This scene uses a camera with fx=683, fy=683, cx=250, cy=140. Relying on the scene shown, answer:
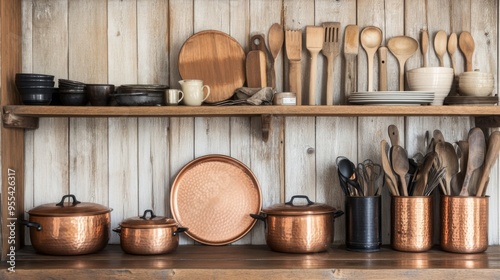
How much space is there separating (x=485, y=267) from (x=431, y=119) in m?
0.59

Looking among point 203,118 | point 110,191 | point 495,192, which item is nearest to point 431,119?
point 495,192

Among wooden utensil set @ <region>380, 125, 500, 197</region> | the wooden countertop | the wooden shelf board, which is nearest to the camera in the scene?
the wooden countertop

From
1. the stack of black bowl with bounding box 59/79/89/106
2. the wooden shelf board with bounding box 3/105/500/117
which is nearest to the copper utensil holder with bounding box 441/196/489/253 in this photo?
the wooden shelf board with bounding box 3/105/500/117

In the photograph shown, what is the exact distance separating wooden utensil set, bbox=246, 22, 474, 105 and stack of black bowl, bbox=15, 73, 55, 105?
0.66m

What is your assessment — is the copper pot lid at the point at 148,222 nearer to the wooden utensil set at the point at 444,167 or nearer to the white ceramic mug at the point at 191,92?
the white ceramic mug at the point at 191,92

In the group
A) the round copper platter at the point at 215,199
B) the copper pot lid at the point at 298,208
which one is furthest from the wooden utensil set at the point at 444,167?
the round copper platter at the point at 215,199

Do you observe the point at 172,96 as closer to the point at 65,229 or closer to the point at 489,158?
the point at 65,229

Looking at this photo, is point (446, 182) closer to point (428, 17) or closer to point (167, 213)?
point (428, 17)

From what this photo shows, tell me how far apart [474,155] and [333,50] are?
58 cm

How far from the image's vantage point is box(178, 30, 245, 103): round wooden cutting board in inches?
91.1

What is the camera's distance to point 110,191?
238cm

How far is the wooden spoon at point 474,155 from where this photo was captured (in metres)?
2.21

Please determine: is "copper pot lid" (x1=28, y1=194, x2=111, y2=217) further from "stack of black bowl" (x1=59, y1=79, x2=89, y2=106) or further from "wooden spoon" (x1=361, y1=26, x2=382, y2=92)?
"wooden spoon" (x1=361, y1=26, x2=382, y2=92)

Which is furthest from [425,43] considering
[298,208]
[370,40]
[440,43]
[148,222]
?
[148,222]
